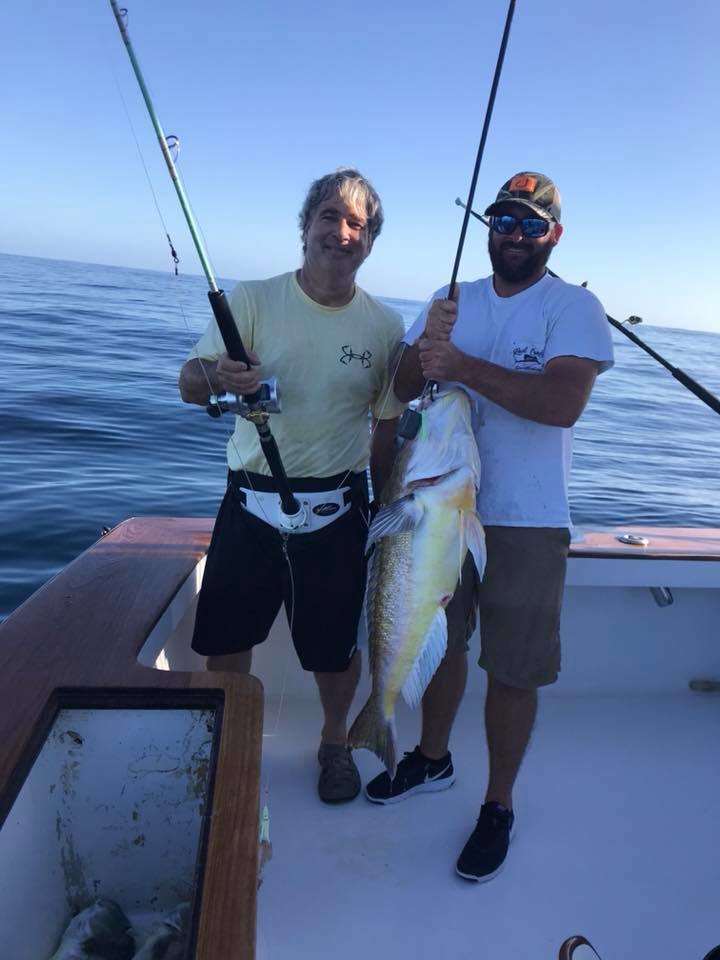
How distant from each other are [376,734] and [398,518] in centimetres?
71

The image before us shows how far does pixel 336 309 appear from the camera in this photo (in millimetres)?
2656

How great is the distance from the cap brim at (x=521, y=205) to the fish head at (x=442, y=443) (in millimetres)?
647

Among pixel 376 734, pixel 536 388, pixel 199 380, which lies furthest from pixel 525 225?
pixel 376 734

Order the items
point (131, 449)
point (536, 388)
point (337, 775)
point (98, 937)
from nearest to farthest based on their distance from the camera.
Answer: point (98, 937) < point (536, 388) < point (337, 775) < point (131, 449)

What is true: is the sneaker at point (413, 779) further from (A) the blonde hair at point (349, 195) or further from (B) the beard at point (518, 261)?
(A) the blonde hair at point (349, 195)

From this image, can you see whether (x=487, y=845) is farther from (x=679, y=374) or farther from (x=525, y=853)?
(x=679, y=374)

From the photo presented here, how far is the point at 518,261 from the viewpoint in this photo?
2.43 metres

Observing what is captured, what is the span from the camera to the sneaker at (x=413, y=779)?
288 centimetres

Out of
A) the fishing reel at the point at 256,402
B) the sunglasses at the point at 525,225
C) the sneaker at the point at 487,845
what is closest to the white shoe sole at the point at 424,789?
the sneaker at the point at 487,845

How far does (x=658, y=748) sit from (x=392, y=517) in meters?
2.05

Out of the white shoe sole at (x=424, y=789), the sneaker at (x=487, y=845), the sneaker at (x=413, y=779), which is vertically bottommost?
the white shoe sole at (x=424, y=789)

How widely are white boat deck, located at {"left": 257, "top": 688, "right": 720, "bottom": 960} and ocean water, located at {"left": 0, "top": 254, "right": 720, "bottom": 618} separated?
2.33m

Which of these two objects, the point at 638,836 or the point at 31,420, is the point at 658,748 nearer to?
the point at 638,836

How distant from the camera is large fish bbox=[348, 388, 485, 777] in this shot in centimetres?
224
